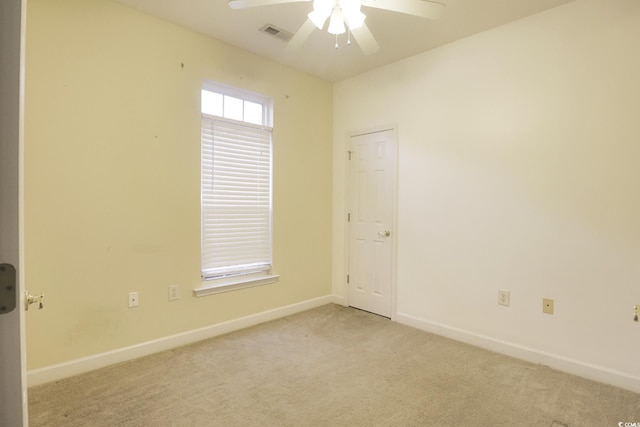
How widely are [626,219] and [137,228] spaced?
353 centimetres

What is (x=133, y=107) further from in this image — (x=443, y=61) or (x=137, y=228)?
(x=443, y=61)

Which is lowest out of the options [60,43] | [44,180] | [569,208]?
[569,208]

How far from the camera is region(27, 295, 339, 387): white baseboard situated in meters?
2.23

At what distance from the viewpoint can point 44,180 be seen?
2213 mm

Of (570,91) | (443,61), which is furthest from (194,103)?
(570,91)

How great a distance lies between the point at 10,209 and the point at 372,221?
3300mm

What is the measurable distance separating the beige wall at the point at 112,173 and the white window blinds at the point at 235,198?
0.14 m

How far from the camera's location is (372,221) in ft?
12.2

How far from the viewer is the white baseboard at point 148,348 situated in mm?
2229

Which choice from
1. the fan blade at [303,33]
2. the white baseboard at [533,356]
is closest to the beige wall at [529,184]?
the white baseboard at [533,356]

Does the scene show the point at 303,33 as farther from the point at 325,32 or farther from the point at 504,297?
the point at 504,297

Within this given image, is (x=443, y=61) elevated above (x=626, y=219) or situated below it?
above

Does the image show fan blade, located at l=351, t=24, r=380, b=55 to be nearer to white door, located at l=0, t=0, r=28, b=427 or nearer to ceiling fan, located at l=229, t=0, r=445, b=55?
ceiling fan, located at l=229, t=0, r=445, b=55

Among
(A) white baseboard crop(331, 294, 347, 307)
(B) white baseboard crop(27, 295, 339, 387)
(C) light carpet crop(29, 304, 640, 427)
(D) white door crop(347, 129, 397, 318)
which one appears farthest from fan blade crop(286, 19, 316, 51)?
(A) white baseboard crop(331, 294, 347, 307)
